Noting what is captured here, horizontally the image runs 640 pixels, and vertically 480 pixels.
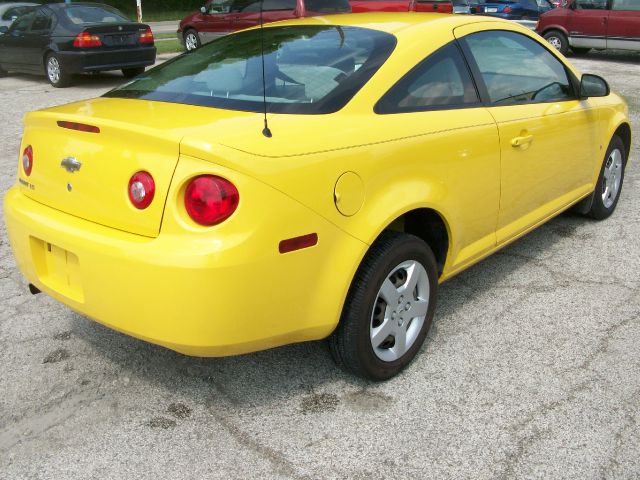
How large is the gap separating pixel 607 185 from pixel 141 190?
376 centimetres

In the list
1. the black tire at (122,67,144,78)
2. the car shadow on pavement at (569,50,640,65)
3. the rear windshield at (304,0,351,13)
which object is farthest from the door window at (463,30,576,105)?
the car shadow on pavement at (569,50,640,65)

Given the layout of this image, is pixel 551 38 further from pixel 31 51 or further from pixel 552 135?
pixel 552 135

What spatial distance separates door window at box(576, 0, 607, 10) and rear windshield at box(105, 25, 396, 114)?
13174 mm

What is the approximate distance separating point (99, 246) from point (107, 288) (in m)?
0.16

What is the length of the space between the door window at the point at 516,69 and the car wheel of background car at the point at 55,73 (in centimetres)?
944

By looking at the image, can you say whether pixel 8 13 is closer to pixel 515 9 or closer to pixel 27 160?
pixel 515 9

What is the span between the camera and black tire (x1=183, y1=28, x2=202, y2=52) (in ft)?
52.4

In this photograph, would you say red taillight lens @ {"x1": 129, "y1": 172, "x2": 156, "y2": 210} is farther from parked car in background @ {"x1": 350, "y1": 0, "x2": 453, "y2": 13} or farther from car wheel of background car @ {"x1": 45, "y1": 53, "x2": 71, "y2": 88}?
parked car in background @ {"x1": 350, "y1": 0, "x2": 453, "y2": 13}

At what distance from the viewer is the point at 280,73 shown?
297 centimetres

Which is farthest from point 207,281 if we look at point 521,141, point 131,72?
point 131,72

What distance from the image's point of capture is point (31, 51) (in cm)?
1196

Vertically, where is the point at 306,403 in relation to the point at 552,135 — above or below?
below

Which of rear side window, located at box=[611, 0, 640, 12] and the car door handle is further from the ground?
rear side window, located at box=[611, 0, 640, 12]

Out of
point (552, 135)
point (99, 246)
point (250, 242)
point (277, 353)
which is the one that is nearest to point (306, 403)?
point (277, 353)
